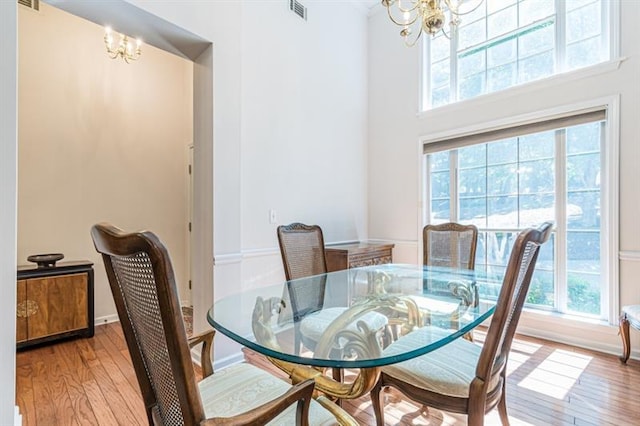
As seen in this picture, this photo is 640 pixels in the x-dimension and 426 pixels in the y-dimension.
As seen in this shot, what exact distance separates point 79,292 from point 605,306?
15.8 feet

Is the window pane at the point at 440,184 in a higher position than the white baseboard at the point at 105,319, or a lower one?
higher

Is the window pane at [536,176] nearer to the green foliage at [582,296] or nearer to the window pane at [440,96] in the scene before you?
the green foliage at [582,296]

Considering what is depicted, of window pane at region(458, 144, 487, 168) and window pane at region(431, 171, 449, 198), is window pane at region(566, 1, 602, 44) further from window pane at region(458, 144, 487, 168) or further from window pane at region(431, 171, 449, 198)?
window pane at region(431, 171, 449, 198)

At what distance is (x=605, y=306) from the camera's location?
8.86ft

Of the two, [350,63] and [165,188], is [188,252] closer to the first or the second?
[165,188]

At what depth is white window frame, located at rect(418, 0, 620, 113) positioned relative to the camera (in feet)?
8.59

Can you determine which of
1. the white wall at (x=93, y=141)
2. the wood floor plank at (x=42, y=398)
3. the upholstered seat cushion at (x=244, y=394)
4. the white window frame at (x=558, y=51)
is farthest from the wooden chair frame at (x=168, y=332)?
the white window frame at (x=558, y=51)

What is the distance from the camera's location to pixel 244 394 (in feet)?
3.82

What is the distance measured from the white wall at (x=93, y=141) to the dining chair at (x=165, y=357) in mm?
3073

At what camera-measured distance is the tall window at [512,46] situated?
2809mm

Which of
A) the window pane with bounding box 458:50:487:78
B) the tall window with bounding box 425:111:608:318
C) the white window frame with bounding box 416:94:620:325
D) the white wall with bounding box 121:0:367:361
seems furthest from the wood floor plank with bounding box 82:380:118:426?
the window pane with bounding box 458:50:487:78

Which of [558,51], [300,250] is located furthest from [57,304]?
[558,51]

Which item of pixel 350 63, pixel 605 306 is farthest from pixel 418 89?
pixel 605 306

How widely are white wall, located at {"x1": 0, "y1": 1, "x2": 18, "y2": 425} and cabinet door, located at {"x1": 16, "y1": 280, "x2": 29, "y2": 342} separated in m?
2.23
